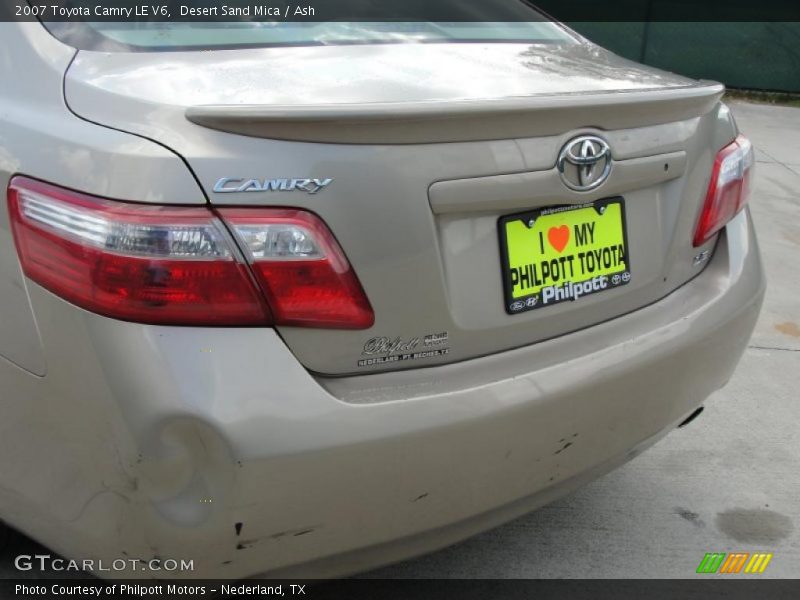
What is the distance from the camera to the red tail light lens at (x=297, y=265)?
4.96 ft

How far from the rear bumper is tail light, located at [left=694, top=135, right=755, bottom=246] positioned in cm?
44

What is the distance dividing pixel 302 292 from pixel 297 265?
1.9 inches

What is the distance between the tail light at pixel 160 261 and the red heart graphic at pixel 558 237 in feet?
1.62

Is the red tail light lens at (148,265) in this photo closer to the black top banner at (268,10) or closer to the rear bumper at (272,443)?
the rear bumper at (272,443)

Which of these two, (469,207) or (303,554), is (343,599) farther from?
(469,207)

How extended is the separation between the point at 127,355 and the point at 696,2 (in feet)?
38.6

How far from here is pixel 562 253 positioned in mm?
1847

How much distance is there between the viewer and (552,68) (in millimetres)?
2051

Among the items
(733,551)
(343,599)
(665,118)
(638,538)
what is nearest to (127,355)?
(343,599)

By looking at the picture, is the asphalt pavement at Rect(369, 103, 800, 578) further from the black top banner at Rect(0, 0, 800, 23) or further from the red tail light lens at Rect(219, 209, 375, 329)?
the black top banner at Rect(0, 0, 800, 23)

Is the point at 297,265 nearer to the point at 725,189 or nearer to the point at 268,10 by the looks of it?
the point at 268,10

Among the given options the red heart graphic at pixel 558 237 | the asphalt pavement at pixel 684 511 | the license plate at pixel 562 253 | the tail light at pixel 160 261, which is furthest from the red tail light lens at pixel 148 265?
the asphalt pavement at pixel 684 511

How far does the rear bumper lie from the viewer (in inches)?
57.7

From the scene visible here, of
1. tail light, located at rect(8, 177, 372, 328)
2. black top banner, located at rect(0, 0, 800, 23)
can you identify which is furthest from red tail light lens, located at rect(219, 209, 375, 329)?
black top banner, located at rect(0, 0, 800, 23)
